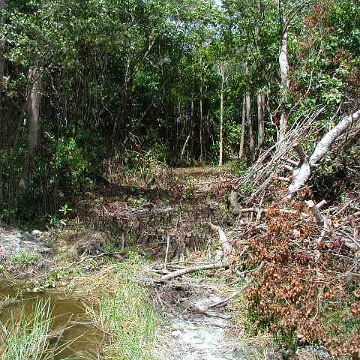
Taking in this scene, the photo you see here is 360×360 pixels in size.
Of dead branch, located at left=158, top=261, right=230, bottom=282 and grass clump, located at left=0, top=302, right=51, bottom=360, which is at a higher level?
dead branch, located at left=158, top=261, right=230, bottom=282

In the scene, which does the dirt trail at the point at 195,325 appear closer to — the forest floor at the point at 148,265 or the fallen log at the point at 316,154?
the forest floor at the point at 148,265

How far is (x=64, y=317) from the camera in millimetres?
6238

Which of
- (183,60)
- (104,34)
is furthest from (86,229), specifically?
(183,60)

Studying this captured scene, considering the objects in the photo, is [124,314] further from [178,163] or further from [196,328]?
[178,163]

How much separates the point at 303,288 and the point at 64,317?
113 inches

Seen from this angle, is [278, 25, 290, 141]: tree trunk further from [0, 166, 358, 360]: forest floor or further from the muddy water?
the muddy water

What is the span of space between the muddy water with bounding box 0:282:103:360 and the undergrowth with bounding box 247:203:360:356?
1.68 meters

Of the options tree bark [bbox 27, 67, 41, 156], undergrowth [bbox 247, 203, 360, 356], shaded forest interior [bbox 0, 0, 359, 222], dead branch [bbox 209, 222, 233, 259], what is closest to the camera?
undergrowth [bbox 247, 203, 360, 356]

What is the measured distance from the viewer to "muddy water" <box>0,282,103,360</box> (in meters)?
5.39

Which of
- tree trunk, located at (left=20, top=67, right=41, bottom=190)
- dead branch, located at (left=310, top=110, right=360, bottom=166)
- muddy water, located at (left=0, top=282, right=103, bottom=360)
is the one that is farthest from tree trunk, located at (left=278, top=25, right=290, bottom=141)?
muddy water, located at (left=0, top=282, right=103, bottom=360)

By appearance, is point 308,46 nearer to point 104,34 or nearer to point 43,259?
point 104,34

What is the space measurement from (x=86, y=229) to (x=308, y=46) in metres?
6.51

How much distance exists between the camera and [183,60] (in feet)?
58.7

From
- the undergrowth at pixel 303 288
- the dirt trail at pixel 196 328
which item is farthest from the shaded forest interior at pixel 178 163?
the dirt trail at pixel 196 328
